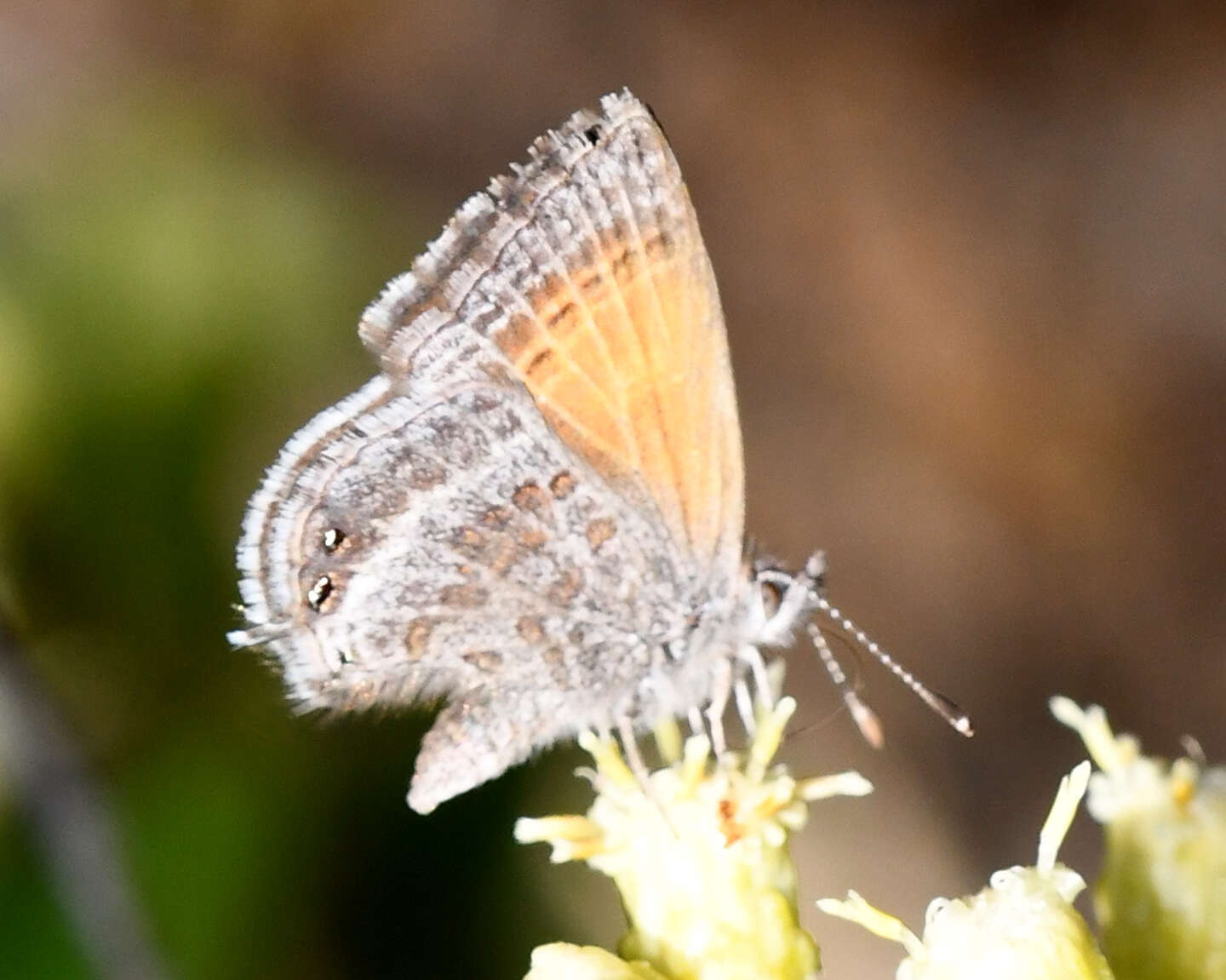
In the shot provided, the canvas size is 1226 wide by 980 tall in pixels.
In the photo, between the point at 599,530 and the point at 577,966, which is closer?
the point at 577,966

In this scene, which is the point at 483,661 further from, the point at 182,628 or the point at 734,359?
the point at 734,359

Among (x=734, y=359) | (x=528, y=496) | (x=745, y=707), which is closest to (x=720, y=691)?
(x=745, y=707)

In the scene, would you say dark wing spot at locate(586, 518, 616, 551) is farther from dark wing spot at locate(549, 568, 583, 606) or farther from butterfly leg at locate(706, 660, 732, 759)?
butterfly leg at locate(706, 660, 732, 759)

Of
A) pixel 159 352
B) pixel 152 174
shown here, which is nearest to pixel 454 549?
pixel 159 352

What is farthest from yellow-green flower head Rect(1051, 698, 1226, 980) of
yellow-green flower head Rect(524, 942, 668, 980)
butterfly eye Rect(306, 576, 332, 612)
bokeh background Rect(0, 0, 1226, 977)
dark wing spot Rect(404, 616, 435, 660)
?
bokeh background Rect(0, 0, 1226, 977)

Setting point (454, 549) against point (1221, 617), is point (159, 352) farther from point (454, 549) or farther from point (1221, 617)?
point (1221, 617)
